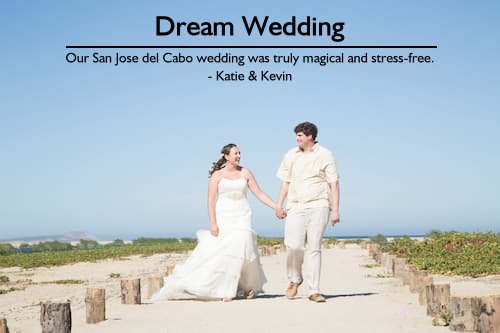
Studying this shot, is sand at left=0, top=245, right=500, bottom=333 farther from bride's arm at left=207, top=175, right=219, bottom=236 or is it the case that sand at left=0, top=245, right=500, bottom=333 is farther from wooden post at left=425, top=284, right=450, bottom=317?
bride's arm at left=207, top=175, right=219, bottom=236

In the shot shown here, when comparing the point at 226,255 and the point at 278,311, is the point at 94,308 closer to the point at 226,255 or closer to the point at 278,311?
the point at 278,311

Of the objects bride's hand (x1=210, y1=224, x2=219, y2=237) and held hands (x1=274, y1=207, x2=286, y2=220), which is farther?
bride's hand (x1=210, y1=224, x2=219, y2=237)

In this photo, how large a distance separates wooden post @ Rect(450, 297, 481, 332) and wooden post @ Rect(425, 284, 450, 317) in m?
0.95

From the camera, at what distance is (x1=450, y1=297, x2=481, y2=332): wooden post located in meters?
8.02

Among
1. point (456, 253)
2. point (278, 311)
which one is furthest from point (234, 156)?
point (456, 253)

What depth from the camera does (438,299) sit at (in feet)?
30.9

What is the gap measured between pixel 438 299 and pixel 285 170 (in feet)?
11.4

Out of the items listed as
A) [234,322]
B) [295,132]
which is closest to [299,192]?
[295,132]

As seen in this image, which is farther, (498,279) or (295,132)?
(498,279)

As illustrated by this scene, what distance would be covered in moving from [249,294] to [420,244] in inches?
479

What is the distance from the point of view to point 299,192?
1145 cm

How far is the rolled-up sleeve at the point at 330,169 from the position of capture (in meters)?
11.4

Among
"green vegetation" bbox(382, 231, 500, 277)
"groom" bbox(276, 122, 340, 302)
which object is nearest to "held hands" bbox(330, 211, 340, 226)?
"groom" bbox(276, 122, 340, 302)

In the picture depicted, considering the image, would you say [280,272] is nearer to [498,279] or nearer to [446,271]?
[446,271]
